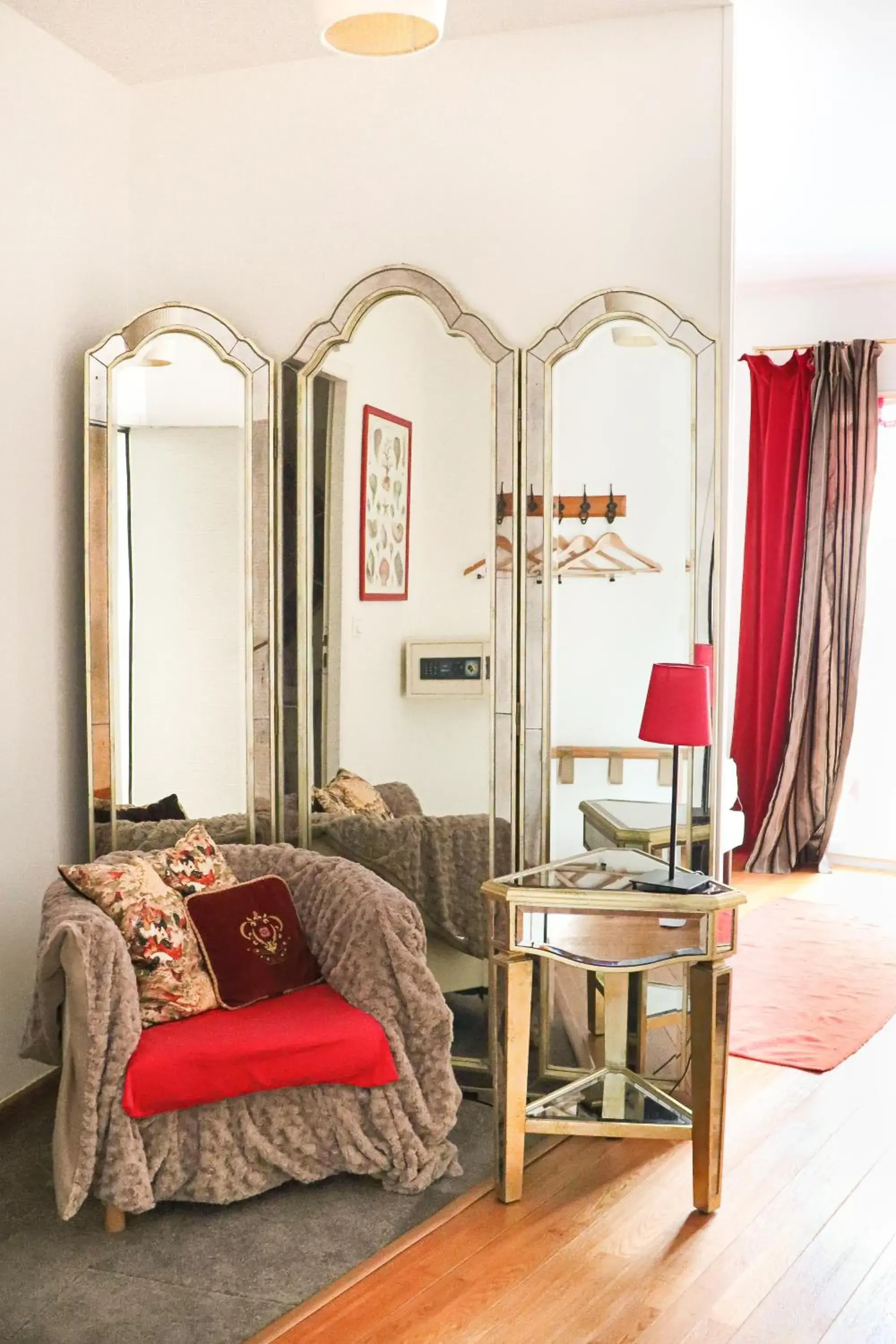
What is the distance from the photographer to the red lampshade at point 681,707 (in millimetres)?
2736

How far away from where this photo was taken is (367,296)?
337 centimetres

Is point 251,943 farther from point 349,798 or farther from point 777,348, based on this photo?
point 777,348

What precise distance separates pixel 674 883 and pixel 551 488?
41.8 inches

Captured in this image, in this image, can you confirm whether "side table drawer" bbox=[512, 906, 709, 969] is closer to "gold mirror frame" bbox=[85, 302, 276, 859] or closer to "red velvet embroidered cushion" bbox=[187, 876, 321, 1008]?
"red velvet embroidered cushion" bbox=[187, 876, 321, 1008]

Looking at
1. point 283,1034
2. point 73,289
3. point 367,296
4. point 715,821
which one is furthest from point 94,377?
point 715,821

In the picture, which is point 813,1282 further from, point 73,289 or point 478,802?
point 73,289

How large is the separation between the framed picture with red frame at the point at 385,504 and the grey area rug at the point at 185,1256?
4.82 feet

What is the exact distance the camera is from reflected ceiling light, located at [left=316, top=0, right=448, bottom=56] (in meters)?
2.25

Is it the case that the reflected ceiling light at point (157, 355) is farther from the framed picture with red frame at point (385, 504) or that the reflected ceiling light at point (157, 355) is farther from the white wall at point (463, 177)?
the framed picture with red frame at point (385, 504)

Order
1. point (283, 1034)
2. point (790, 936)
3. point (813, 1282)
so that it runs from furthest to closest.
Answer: point (790, 936)
point (283, 1034)
point (813, 1282)

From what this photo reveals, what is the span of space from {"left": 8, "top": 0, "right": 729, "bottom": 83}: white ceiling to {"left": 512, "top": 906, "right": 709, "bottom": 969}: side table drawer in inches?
88.2

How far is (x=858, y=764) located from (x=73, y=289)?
4573 millimetres

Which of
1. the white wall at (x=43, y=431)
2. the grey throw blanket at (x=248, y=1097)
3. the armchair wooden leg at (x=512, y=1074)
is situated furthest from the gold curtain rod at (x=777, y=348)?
the armchair wooden leg at (x=512, y=1074)

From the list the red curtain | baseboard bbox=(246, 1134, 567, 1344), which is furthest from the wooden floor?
the red curtain
